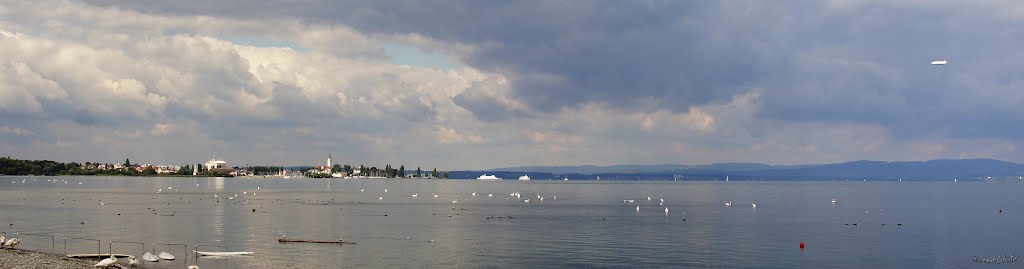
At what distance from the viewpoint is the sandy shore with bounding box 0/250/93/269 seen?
51.7 m

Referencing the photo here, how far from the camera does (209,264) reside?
59906 millimetres

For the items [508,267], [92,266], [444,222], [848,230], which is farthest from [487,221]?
[92,266]

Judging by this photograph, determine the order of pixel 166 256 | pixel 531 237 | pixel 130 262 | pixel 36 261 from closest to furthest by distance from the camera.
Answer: pixel 36 261 → pixel 130 262 → pixel 166 256 → pixel 531 237

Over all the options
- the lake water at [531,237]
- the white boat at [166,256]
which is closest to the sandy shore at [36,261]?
the white boat at [166,256]

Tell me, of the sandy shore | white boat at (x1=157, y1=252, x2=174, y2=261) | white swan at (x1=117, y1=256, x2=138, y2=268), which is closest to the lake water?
white boat at (x1=157, y1=252, x2=174, y2=261)

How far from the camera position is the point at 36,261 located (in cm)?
5453

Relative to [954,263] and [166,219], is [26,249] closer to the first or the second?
[166,219]

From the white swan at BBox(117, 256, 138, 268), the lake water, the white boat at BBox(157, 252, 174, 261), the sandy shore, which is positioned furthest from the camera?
the lake water

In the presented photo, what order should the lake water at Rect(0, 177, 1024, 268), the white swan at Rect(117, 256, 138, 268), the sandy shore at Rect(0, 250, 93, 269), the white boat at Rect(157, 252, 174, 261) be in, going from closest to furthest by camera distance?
Result: the sandy shore at Rect(0, 250, 93, 269), the white swan at Rect(117, 256, 138, 268), the white boat at Rect(157, 252, 174, 261), the lake water at Rect(0, 177, 1024, 268)

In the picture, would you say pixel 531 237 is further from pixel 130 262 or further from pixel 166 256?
pixel 130 262

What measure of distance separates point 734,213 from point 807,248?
6001 centimetres

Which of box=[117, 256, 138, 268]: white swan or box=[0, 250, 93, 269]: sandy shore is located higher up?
box=[0, 250, 93, 269]: sandy shore

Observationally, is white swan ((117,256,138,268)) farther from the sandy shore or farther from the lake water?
the lake water

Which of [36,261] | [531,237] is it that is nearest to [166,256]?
[36,261]
